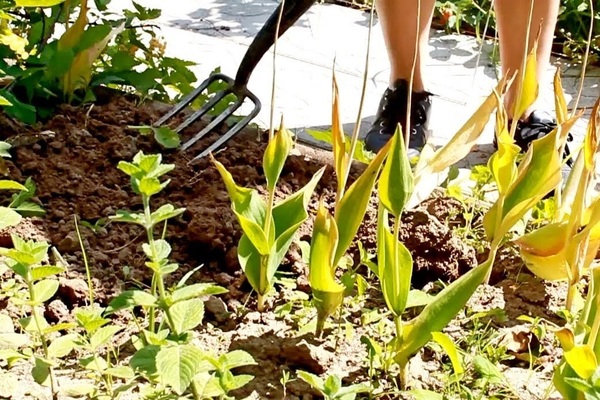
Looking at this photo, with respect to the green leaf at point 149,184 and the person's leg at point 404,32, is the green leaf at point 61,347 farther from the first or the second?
the person's leg at point 404,32

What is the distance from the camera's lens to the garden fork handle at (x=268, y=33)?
6.06 feet

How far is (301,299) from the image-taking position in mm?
1439

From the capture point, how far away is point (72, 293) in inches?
55.6

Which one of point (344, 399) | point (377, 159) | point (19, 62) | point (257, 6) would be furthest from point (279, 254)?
point (257, 6)

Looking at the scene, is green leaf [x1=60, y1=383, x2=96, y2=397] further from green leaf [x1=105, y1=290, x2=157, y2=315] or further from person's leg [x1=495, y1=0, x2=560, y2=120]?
person's leg [x1=495, y1=0, x2=560, y2=120]

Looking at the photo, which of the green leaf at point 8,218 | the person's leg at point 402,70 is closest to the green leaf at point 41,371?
the green leaf at point 8,218

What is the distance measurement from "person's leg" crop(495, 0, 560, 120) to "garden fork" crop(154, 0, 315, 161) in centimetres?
65

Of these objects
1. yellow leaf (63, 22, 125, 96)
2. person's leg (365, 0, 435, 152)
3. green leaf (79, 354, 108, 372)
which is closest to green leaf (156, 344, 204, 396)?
green leaf (79, 354, 108, 372)

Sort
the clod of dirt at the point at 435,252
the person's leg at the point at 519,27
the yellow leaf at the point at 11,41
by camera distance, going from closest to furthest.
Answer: the clod of dirt at the point at 435,252 < the yellow leaf at the point at 11,41 < the person's leg at the point at 519,27

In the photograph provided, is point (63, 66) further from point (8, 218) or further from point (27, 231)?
point (8, 218)

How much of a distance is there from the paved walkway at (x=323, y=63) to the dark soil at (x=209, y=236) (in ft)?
2.99

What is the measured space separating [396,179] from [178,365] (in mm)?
414

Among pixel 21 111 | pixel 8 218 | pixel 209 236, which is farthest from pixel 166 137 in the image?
pixel 8 218

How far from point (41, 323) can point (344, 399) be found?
0.44 meters
